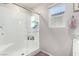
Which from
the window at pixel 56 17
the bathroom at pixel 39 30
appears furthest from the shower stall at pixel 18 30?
the window at pixel 56 17

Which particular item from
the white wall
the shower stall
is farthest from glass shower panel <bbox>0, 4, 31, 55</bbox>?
the white wall

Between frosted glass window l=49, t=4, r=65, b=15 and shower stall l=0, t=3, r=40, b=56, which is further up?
frosted glass window l=49, t=4, r=65, b=15

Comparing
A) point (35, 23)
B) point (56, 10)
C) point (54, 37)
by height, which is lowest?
point (54, 37)

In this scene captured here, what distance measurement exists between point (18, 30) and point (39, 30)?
0.24 meters

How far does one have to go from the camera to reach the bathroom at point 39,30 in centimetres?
104

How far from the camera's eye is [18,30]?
1.13 metres

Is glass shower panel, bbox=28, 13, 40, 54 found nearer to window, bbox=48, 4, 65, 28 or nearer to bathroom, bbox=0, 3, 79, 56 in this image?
bathroom, bbox=0, 3, 79, 56

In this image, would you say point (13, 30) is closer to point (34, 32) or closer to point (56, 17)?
point (34, 32)

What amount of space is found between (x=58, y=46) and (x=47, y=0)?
509 mm

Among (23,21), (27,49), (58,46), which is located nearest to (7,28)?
(23,21)

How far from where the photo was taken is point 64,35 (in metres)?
1.07

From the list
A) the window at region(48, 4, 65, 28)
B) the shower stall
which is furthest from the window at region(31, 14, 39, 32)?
the window at region(48, 4, 65, 28)

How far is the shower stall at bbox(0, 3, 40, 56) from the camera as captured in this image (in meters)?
1.06

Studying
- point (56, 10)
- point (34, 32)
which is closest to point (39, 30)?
point (34, 32)
